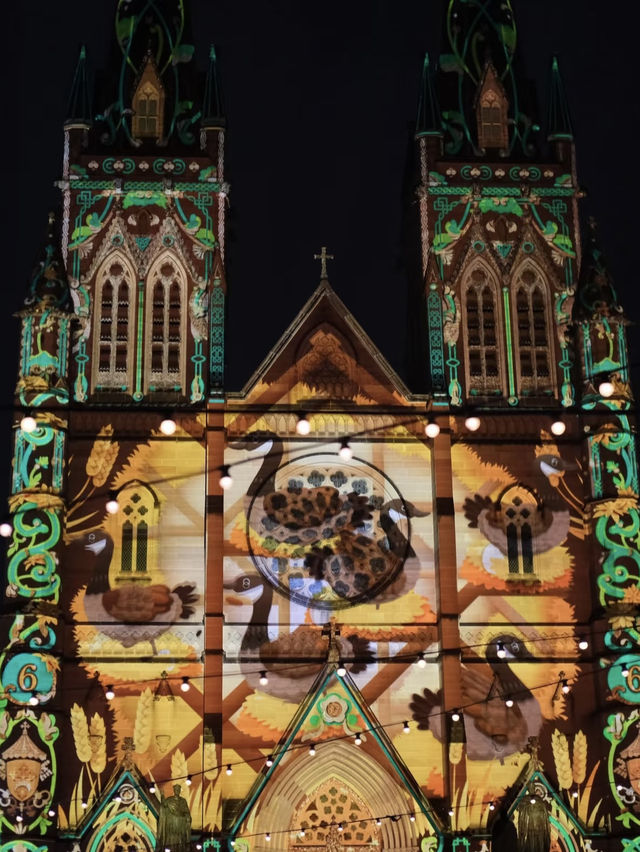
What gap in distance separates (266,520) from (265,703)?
370 cm

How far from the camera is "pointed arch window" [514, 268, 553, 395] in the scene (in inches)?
1358

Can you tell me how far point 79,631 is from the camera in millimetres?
31953

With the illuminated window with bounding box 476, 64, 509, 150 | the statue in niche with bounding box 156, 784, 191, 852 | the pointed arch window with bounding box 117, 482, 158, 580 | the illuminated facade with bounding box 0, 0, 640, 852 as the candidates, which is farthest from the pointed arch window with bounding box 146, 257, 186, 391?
the statue in niche with bounding box 156, 784, 191, 852

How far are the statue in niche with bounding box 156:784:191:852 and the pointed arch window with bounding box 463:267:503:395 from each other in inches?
418

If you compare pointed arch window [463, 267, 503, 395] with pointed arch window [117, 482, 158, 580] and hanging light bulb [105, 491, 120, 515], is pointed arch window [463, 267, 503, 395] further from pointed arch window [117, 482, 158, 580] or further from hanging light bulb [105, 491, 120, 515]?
hanging light bulb [105, 491, 120, 515]

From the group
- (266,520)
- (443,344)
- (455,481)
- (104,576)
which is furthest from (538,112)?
(104,576)

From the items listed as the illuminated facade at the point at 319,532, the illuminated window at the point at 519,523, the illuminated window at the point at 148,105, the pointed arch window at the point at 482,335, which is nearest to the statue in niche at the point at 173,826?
the illuminated facade at the point at 319,532

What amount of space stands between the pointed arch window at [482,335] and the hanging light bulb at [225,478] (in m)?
5.39

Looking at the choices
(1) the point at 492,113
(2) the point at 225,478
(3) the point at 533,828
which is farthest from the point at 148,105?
(3) the point at 533,828

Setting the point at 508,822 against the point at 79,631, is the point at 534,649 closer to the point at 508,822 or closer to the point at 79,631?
the point at 508,822

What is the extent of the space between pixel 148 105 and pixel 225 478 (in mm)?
9513

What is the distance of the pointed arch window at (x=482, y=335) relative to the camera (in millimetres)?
34438

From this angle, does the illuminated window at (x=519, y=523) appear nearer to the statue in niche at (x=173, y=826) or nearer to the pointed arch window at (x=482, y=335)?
the pointed arch window at (x=482, y=335)

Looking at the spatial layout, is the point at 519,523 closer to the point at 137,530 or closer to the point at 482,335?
the point at 482,335
